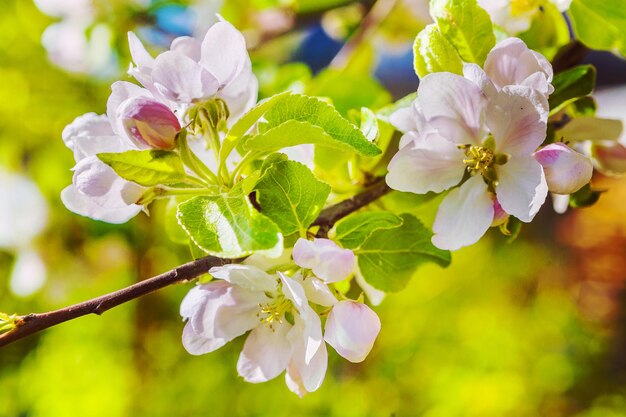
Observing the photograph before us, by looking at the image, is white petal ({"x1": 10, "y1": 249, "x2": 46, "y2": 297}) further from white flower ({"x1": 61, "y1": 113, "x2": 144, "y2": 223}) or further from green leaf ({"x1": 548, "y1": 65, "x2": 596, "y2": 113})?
green leaf ({"x1": 548, "y1": 65, "x2": 596, "y2": 113})

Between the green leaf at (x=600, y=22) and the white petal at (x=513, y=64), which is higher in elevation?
the white petal at (x=513, y=64)

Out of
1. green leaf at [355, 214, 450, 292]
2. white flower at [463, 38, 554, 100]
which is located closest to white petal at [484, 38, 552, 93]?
white flower at [463, 38, 554, 100]

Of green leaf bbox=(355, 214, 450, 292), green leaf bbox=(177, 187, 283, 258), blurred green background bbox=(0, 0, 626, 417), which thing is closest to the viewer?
green leaf bbox=(177, 187, 283, 258)

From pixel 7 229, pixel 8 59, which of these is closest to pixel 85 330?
pixel 7 229

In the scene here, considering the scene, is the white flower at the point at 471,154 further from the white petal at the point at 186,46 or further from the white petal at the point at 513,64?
the white petal at the point at 186,46

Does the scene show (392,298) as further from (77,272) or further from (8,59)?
(8,59)

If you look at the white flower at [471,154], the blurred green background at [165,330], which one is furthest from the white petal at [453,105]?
the blurred green background at [165,330]

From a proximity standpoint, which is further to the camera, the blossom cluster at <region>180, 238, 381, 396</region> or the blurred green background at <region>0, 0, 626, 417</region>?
the blurred green background at <region>0, 0, 626, 417</region>
